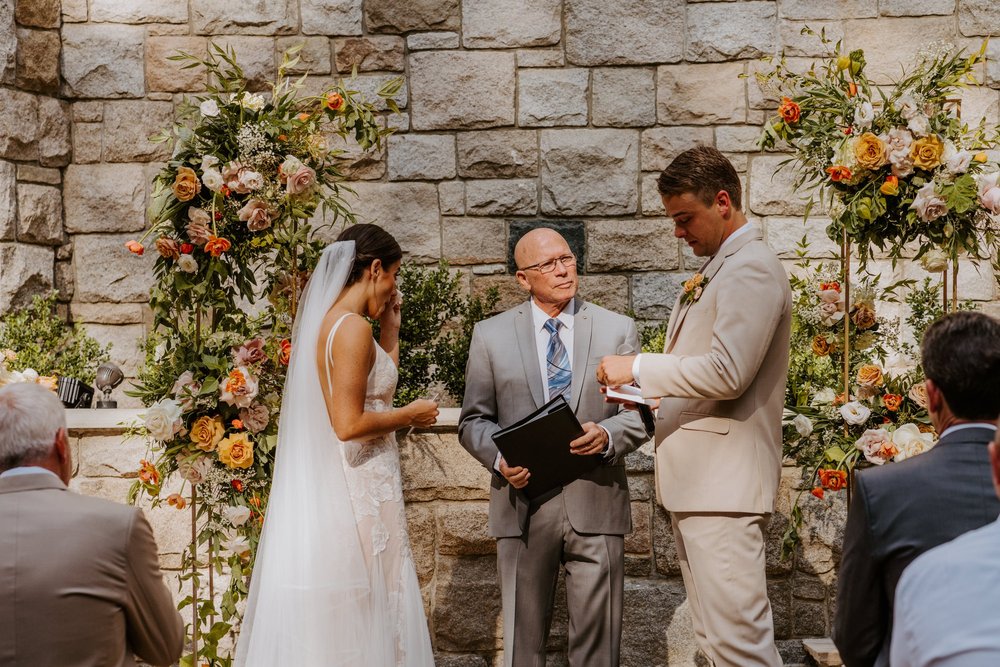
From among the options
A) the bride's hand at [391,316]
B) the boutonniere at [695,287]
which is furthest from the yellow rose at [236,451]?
the boutonniere at [695,287]

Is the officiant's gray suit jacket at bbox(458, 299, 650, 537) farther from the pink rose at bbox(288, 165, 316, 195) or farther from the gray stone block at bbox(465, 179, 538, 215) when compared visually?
the gray stone block at bbox(465, 179, 538, 215)

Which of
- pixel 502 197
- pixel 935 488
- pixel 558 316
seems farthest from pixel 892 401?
pixel 502 197

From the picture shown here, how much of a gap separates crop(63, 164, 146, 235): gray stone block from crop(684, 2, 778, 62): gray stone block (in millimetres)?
3248

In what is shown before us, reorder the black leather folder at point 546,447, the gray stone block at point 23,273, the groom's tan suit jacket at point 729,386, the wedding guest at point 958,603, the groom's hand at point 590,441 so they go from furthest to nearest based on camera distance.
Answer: the gray stone block at point 23,273 < the groom's hand at point 590,441 < the black leather folder at point 546,447 < the groom's tan suit jacket at point 729,386 < the wedding guest at point 958,603

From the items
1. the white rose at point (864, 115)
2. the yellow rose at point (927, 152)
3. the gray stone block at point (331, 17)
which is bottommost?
the yellow rose at point (927, 152)

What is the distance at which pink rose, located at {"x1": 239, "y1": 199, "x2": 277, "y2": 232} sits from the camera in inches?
139

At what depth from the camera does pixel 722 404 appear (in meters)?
3.13

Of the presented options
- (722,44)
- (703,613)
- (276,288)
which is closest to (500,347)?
(276,288)

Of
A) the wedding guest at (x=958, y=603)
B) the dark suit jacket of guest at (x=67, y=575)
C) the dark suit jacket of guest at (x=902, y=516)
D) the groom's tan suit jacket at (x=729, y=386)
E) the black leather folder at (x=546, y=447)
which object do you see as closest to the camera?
the wedding guest at (x=958, y=603)

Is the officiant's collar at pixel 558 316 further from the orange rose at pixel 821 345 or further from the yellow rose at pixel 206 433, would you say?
the yellow rose at pixel 206 433

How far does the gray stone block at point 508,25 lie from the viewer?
18.5 ft

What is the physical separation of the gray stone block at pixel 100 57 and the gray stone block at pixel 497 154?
6.22ft

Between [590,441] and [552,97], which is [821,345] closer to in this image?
[590,441]

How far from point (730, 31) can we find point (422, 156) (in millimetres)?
1885
